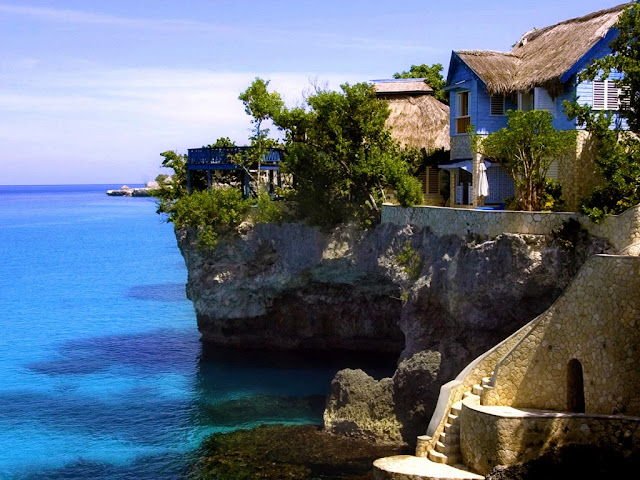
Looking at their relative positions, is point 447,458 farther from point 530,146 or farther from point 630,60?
point 630,60

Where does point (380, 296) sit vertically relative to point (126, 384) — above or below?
above

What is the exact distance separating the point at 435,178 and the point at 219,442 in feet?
59.8

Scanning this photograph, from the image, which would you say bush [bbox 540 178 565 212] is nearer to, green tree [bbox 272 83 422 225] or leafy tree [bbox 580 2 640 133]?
leafy tree [bbox 580 2 640 133]

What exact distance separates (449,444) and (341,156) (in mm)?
15647

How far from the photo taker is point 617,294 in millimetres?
21734

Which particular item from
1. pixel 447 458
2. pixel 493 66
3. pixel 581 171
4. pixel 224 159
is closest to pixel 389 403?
pixel 447 458

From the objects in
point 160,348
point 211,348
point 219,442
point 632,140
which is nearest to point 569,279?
point 632,140

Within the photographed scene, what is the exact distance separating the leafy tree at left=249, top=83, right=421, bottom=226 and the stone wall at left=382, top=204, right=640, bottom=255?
1.47 m

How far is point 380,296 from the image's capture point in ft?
128

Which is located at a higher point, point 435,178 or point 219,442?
point 435,178

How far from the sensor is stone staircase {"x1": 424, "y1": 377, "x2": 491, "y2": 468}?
23031 millimetres

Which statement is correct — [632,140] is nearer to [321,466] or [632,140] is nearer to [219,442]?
[321,466]

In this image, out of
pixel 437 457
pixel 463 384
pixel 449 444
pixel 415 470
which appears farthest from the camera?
pixel 463 384

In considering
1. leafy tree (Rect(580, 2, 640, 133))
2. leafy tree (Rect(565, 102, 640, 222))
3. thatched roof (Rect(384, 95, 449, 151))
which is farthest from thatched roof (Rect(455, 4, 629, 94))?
leafy tree (Rect(565, 102, 640, 222))
